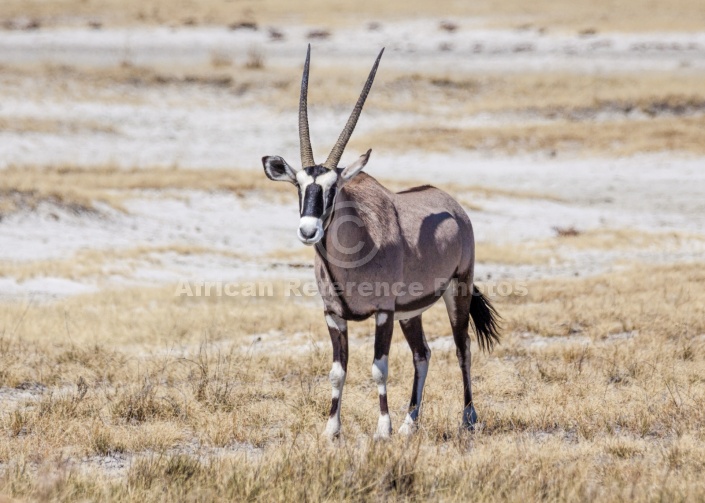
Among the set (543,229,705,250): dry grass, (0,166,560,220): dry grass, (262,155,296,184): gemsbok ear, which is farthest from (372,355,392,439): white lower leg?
(0,166,560,220): dry grass

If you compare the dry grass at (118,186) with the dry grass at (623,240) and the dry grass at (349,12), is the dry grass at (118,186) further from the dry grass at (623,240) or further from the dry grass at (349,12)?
the dry grass at (349,12)

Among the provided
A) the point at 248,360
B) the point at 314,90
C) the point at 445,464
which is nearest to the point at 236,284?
the point at 248,360

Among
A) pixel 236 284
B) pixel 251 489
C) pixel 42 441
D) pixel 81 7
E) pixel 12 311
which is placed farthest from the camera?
pixel 81 7

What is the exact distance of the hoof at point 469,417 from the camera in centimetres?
784

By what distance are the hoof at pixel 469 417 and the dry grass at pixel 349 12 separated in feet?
153

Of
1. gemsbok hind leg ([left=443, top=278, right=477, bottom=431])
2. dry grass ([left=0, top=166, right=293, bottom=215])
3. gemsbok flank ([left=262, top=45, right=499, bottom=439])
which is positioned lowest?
dry grass ([left=0, top=166, right=293, bottom=215])

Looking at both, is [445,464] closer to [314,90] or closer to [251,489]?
[251,489]

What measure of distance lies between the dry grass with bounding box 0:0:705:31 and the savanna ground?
15.7 ft

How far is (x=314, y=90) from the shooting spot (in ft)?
118

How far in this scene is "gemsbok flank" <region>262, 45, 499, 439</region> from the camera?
6883mm

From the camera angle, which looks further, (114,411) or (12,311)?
(12,311)

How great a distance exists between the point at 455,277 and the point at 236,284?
838 cm

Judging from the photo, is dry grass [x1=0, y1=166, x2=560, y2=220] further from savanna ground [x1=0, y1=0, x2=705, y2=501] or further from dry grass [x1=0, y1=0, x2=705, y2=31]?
dry grass [x1=0, y1=0, x2=705, y2=31]

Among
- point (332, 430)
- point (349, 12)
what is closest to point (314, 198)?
point (332, 430)
